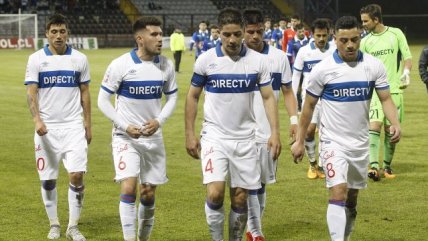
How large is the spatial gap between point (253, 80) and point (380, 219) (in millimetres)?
3343

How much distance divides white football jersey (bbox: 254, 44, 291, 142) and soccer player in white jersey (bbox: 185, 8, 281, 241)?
3.86 ft

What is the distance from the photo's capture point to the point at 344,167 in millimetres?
8891

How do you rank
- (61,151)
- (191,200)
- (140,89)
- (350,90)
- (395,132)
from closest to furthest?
(350,90) → (395,132) → (140,89) → (61,151) → (191,200)

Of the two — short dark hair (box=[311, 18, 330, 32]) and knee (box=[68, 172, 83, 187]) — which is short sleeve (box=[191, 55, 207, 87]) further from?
short dark hair (box=[311, 18, 330, 32])

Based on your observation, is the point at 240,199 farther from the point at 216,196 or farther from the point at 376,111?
the point at 376,111

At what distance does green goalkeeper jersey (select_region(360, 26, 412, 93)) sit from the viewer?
13.6 metres

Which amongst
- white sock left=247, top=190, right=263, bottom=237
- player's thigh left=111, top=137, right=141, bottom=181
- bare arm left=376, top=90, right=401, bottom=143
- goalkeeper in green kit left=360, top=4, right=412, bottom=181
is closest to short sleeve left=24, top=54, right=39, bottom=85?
player's thigh left=111, top=137, right=141, bottom=181

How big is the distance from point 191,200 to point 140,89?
3.69m

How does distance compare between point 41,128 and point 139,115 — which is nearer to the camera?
point 139,115

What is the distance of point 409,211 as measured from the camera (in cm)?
1173

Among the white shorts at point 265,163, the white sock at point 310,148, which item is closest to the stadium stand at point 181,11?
the white sock at point 310,148

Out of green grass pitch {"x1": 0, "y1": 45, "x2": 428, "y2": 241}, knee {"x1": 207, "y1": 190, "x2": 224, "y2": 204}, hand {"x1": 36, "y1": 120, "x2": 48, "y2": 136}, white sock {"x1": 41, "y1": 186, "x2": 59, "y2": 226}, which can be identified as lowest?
green grass pitch {"x1": 0, "y1": 45, "x2": 428, "y2": 241}

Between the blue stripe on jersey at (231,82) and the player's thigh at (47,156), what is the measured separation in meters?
2.30

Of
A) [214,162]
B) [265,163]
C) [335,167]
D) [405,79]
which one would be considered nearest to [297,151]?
[335,167]
